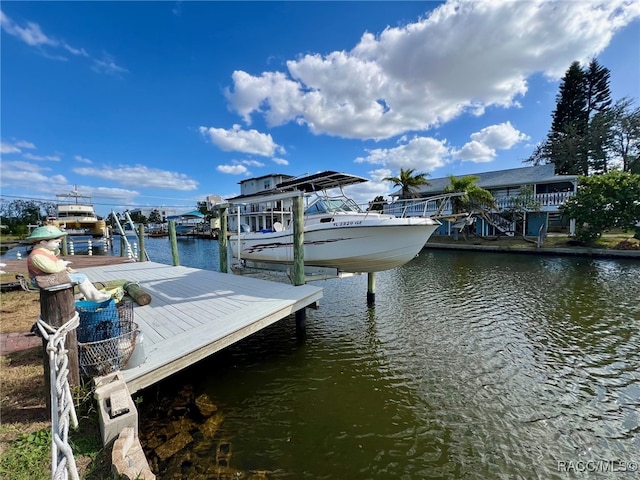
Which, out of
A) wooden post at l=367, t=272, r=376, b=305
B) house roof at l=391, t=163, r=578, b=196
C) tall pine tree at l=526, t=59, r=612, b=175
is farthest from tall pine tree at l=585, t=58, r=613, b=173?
wooden post at l=367, t=272, r=376, b=305

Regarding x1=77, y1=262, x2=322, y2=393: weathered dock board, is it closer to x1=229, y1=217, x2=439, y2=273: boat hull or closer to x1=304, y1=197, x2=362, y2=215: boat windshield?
x1=229, y1=217, x2=439, y2=273: boat hull

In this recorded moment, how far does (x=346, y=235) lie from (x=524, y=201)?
2269 cm

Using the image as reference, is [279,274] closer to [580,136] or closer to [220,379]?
[220,379]

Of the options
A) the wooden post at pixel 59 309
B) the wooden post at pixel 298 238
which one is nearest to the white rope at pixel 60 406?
the wooden post at pixel 59 309

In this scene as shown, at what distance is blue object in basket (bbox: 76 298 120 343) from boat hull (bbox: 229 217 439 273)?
189 inches

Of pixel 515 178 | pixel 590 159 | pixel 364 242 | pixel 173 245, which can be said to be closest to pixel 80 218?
pixel 173 245

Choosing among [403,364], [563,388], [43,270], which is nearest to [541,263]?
[563,388]

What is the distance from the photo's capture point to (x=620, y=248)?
17.1m

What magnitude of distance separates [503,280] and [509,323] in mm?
5949

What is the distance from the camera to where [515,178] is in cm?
2628

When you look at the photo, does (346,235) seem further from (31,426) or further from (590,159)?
(590,159)

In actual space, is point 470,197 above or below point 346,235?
above

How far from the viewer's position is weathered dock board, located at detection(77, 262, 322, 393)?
3.60m

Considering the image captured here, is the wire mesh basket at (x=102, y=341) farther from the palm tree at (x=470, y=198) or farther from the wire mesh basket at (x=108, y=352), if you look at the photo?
the palm tree at (x=470, y=198)
